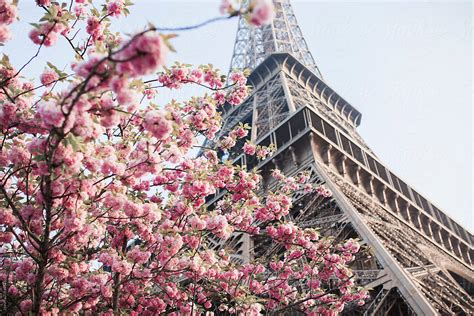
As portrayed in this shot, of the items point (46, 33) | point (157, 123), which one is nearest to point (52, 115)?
point (157, 123)

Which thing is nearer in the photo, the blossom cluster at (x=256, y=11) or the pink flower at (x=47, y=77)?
the blossom cluster at (x=256, y=11)

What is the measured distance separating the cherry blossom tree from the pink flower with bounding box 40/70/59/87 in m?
0.01

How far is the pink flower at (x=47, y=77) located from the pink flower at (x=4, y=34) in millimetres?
529

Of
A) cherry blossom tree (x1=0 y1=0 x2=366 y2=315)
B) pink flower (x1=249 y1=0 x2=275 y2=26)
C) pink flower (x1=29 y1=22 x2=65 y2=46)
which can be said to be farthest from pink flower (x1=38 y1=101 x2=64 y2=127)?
pink flower (x1=249 y1=0 x2=275 y2=26)

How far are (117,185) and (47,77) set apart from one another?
1.34 meters

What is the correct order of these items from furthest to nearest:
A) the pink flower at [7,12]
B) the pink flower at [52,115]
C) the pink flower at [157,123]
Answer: the pink flower at [7,12]
the pink flower at [157,123]
the pink flower at [52,115]

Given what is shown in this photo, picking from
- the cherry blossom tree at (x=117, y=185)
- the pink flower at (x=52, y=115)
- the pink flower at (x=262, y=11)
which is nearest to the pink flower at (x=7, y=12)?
the cherry blossom tree at (x=117, y=185)

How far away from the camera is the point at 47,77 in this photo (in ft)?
12.6

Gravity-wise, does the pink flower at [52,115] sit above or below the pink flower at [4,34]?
below

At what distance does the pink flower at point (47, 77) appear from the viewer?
12.5 ft

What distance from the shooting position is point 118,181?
4.04 metres

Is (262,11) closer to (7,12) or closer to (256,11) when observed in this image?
(256,11)

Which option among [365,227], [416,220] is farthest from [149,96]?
[416,220]

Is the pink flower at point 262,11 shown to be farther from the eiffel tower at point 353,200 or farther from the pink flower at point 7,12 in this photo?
the pink flower at point 7,12
